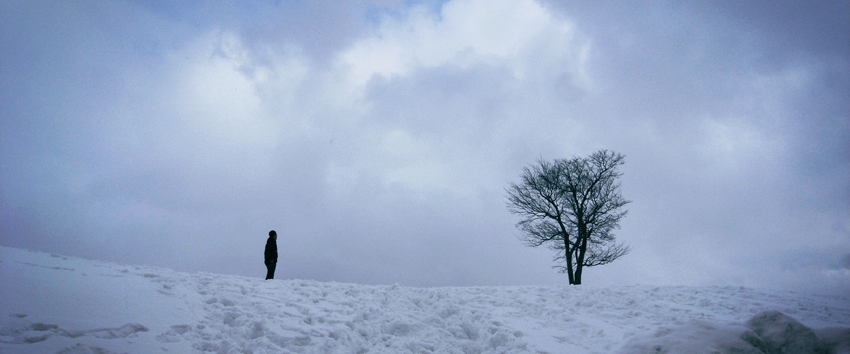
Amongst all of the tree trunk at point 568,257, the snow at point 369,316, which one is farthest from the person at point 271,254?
the tree trunk at point 568,257

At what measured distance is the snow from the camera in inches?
242

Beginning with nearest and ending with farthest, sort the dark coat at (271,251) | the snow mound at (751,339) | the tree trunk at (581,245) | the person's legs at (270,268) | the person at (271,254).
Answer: the snow mound at (751,339), the person's legs at (270,268), the person at (271,254), the dark coat at (271,251), the tree trunk at (581,245)

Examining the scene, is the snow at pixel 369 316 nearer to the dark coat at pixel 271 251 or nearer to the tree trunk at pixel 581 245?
the dark coat at pixel 271 251

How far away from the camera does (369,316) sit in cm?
980

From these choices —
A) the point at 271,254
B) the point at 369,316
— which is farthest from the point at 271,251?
the point at 369,316

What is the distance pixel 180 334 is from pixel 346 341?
3.07m

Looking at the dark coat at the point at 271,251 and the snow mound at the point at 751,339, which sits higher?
the dark coat at the point at 271,251

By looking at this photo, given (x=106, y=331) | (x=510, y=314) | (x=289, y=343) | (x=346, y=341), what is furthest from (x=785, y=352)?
(x=106, y=331)

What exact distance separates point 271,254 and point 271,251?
0.36ft

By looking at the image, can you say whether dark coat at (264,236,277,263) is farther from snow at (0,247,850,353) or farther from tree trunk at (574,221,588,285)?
tree trunk at (574,221,588,285)

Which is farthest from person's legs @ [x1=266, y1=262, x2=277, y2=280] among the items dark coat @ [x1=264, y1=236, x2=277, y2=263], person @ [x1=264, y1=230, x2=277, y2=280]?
dark coat @ [x1=264, y1=236, x2=277, y2=263]

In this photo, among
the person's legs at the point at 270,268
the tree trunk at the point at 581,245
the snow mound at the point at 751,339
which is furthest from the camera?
the tree trunk at the point at 581,245

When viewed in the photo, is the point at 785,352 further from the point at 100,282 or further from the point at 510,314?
the point at 100,282

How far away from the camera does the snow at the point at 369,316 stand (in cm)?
614
